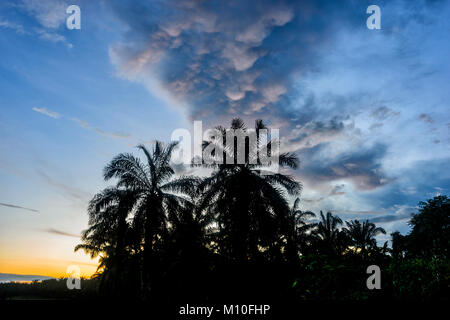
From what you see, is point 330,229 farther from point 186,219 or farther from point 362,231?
point 186,219

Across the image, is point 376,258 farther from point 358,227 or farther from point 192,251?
point 358,227

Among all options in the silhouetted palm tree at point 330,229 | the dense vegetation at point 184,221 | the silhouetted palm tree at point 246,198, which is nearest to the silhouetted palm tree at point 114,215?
the dense vegetation at point 184,221

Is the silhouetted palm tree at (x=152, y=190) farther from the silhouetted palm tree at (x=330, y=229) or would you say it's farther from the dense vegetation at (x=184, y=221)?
the silhouetted palm tree at (x=330, y=229)

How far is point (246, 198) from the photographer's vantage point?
54.5 ft

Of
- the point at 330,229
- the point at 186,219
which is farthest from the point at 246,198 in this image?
the point at 330,229

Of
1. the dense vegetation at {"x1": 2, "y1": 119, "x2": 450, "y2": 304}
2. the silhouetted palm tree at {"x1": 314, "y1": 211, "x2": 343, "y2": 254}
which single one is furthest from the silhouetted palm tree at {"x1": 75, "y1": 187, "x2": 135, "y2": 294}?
the silhouetted palm tree at {"x1": 314, "y1": 211, "x2": 343, "y2": 254}

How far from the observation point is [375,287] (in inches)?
194

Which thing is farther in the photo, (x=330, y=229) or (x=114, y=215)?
(x=330, y=229)

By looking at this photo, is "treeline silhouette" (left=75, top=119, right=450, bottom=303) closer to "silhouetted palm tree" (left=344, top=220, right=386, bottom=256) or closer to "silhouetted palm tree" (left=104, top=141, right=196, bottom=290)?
"silhouetted palm tree" (left=104, top=141, right=196, bottom=290)

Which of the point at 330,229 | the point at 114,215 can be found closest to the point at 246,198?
the point at 114,215

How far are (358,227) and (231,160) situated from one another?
1284 inches

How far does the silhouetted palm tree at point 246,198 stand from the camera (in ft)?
52.4
